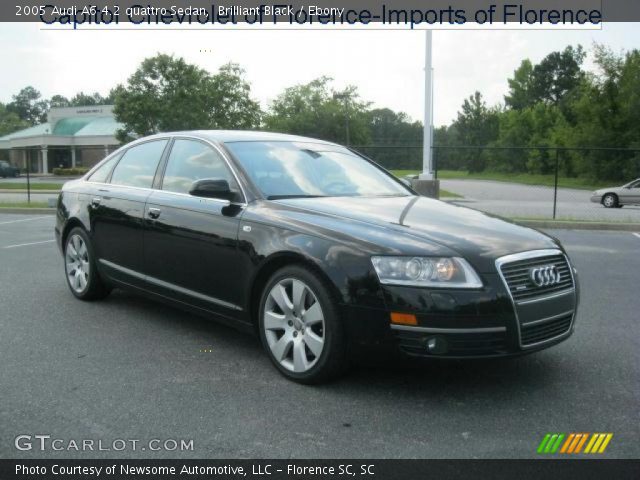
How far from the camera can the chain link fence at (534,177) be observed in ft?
63.8

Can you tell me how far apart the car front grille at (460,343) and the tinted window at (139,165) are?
2.81 m

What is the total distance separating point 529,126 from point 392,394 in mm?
72476

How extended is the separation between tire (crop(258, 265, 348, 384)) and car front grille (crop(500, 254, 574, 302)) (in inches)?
38.4

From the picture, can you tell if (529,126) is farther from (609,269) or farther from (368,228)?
(368,228)

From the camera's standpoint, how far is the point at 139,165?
5676 mm

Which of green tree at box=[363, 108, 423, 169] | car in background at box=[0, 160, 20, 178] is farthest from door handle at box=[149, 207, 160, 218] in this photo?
car in background at box=[0, 160, 20, 178]

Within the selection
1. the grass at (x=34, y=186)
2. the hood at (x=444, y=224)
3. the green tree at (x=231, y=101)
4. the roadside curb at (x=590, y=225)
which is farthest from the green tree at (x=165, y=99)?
the hood at (x=444, y=224)

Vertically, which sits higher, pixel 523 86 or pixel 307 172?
pixel 523 86

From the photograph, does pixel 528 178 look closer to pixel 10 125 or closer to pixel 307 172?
pixel 307 172

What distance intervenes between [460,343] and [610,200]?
2433 cm

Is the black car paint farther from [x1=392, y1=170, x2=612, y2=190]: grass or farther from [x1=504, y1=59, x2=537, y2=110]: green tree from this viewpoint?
[x1=504, y1=59, x2=537, y2=110]: green tree

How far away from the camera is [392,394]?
380cm

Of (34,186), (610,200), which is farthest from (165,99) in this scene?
(610,200)
